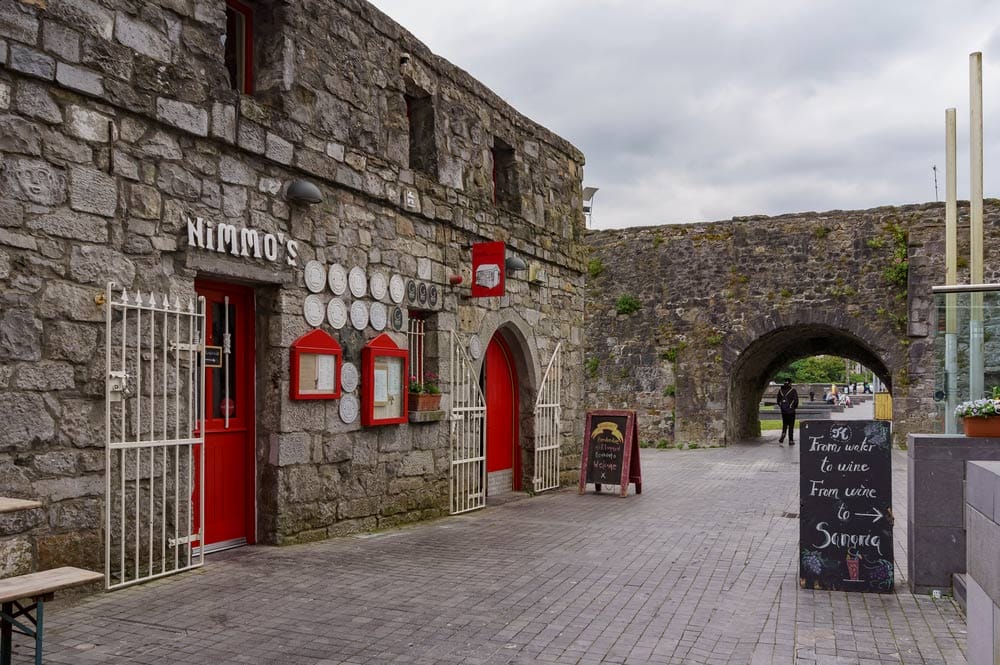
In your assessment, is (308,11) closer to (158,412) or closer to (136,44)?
(136,44)

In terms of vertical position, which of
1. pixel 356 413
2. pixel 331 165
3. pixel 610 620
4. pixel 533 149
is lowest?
pixel 610 620

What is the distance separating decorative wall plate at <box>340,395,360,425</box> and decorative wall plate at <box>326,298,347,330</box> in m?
0.60

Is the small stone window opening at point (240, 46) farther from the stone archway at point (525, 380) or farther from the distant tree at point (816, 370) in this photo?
the distant tree at point (816, 370)

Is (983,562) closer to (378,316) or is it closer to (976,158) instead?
(378,316)

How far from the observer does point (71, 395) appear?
5.08 meters

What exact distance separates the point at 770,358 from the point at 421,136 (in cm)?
1479

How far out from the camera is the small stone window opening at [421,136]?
8.75m

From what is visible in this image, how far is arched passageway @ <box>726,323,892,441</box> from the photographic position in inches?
726

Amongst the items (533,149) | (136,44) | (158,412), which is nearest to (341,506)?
(158,412)

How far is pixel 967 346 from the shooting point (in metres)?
6.40

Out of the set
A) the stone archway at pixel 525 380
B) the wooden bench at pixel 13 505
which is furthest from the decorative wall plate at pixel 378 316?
the wooden bench at pixel 13 505

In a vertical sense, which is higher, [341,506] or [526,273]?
[526,273]

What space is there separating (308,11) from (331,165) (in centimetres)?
121

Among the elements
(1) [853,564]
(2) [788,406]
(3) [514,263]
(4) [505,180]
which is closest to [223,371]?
(3) [514,263]
